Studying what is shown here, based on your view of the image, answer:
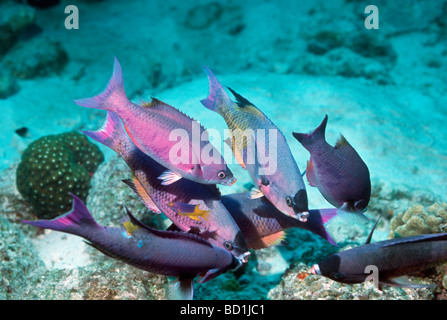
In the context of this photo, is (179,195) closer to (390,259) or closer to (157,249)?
(157,249)

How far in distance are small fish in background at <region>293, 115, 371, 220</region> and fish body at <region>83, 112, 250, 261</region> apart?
25.7 inches

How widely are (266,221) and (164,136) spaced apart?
1.06 meters

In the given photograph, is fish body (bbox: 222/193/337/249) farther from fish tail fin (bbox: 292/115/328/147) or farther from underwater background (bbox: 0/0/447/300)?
fish tail fin (bbox: 292/115/328/147)

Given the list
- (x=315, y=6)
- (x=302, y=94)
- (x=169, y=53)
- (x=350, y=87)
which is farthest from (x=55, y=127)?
(x=315, y=6)

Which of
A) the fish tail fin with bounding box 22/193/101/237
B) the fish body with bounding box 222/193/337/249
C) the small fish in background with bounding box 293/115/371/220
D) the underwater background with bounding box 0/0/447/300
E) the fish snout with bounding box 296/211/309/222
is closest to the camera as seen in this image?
the fish tail fin with bounding box 22/193/101/237

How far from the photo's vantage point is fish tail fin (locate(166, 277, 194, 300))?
1875mm

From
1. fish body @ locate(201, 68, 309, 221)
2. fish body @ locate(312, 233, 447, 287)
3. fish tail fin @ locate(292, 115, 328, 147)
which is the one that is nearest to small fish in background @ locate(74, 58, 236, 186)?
fish body @ locate(201, 68, 309, 221)

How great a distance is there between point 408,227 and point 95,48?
1135cm

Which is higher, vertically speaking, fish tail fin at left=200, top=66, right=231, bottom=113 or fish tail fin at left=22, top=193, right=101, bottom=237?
fish tail fin at left=200, top=66, right=231, bottom=113

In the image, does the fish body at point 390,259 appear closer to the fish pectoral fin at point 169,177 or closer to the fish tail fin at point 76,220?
the fish pectoral fin at point 169,177

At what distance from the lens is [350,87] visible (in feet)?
23.8

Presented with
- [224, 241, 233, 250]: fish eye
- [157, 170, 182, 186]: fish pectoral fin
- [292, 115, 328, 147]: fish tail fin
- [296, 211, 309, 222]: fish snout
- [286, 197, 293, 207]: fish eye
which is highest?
[292, 115, 328, 147]: fish tail fin

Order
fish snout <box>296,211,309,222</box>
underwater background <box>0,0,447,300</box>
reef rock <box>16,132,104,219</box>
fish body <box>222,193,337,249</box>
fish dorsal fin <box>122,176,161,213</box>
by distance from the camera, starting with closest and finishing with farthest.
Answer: fish snout <box>296,211,309,222</box> → fish dorsal fin <box>122,176,161,213</box> → fish body <box>222,193,337,249</box> → underwater background <box>0,0,447,300</box> → reef rock <box>16,132,104,219</box>

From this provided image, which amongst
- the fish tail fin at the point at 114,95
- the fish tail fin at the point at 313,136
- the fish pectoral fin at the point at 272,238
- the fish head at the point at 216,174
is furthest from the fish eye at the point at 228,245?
the fish tail fin at the point at 114,95
